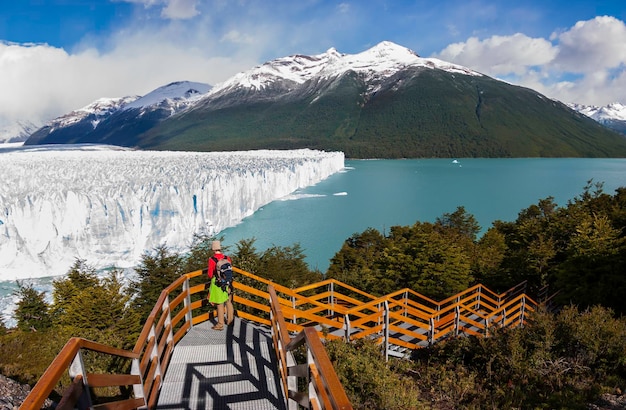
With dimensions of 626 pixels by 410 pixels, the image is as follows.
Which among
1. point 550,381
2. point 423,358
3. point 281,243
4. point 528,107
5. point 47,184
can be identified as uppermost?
point 528,107

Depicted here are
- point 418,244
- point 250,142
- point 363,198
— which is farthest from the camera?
point 250,142

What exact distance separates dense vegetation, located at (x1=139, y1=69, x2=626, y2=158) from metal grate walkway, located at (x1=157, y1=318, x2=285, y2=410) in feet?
438

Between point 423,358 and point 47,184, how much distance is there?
22621 mm

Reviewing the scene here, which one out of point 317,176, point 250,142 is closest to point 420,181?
point 317,176

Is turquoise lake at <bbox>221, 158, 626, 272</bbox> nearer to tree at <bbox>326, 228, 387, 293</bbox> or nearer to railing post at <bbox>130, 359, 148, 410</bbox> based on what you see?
tree at <bbox>326, 228, 387, 293</bbox>

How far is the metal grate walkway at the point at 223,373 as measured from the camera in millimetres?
3295

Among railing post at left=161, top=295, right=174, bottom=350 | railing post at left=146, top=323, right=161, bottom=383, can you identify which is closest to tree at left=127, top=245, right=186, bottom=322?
railing post at left=161, top=295, right=174, bottom=350

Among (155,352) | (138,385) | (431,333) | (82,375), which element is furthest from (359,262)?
(82,375)

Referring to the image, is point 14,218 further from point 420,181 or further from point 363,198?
point 420,181

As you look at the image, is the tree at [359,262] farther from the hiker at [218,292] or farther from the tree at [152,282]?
the hiker at [218,292]

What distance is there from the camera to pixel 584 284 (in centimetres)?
1031

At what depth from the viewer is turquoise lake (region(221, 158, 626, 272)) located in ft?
97.2

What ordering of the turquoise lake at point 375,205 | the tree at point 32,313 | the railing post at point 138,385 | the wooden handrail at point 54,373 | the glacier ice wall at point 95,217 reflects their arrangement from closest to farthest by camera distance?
1. the wooden handrail at point 54,373
2. the railing post at point 138,385
3. the tree at point 32,313
4. the glacier ice wall at point 95,217
5. the turquoise lake at point 375,205

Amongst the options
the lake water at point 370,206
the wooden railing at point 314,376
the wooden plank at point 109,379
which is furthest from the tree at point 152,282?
the wooden railing at point 314,376
